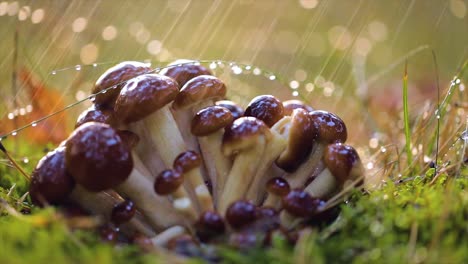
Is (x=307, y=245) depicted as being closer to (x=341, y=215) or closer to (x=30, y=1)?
(x=341, y=215)

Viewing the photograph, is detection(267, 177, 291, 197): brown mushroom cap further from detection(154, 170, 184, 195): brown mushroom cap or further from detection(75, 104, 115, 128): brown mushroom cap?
detection(75, 104, 115, 128): brown mushroom cap

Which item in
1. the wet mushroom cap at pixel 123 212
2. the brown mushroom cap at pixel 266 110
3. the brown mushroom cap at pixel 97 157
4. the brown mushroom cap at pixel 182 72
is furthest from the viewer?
the brown mushroom cap at pixel 182 72

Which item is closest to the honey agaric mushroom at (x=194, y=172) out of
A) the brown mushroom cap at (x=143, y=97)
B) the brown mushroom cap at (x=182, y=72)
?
the brown mushroom cap at (x=143, y=97)

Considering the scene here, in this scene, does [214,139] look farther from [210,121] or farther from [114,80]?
[114,80]

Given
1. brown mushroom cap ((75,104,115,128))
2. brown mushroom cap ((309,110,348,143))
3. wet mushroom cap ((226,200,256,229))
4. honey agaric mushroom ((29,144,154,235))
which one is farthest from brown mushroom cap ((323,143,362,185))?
brown mushroom cap ((75,104,115,128))

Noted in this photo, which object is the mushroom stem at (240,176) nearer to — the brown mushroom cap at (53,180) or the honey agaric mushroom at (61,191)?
the honey agaric mushroom at (61,191)
